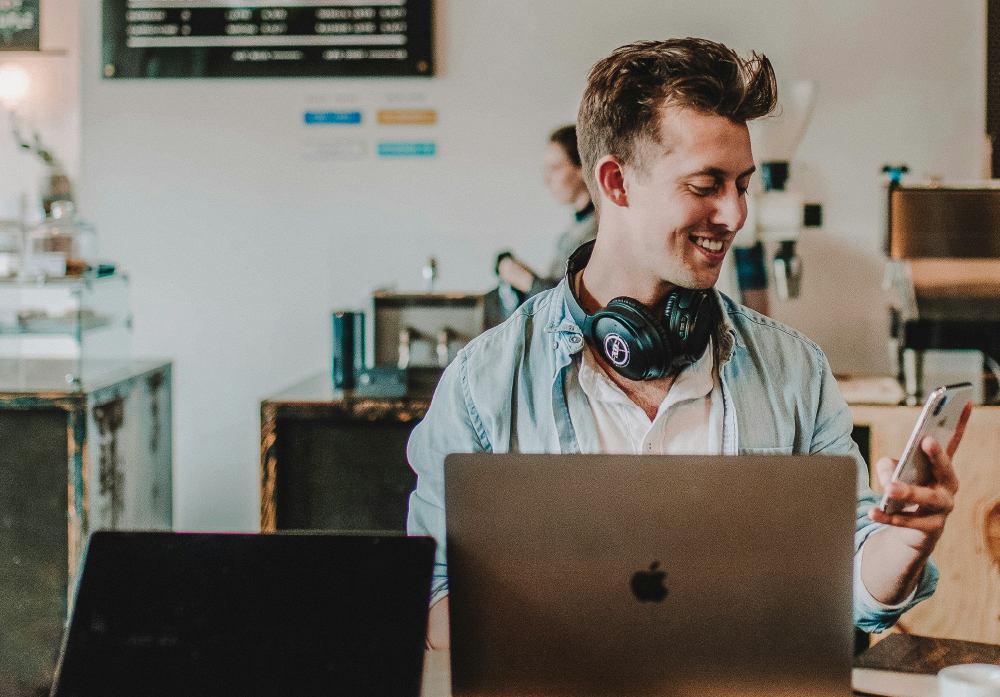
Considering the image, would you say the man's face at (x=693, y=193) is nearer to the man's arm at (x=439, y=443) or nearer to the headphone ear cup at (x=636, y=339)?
the headphone ear cup at (x=636, y=339)

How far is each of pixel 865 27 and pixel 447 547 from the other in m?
2.55

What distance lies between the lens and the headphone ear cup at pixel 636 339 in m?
1.14

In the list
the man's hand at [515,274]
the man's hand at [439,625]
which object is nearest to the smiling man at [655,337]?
the man's hand at [439,625]

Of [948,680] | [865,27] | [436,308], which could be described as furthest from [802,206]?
[948,680]

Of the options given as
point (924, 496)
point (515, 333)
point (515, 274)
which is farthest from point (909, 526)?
point (515, 274)

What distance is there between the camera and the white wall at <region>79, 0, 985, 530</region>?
2672 millimetres

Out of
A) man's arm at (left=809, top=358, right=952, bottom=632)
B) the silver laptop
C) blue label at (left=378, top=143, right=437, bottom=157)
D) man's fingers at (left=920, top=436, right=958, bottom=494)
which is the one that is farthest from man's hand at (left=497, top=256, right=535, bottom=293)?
the silver laptop

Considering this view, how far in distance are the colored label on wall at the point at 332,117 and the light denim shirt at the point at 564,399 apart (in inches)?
68.1

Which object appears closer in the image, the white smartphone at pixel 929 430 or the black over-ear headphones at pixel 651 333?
the white smartphone at pixel 929 430

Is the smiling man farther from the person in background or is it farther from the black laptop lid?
the person in background

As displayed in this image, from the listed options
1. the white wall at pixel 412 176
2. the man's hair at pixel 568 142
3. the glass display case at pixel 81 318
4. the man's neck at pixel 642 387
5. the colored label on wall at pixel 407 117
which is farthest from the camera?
the colored label on wall at pixel 407 117

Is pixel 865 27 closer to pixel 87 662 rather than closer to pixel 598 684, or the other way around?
pixel 598 684

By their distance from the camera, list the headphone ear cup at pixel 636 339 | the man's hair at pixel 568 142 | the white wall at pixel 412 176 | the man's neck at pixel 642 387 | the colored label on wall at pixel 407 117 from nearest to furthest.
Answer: the headphone ear cup at pixel 636 339 < the man's neck at pixel 642 387 < the man's hair at pixel 568 142 < the white wall at pixel 412 176 < the colored label on wall at pixel 407 117

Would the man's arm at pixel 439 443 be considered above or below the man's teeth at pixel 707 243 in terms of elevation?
below
